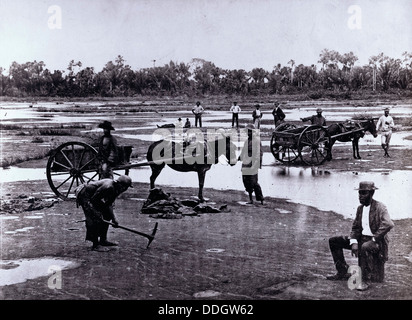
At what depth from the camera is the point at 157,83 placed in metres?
23.5

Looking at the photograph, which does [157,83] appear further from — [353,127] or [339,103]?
[339,103]

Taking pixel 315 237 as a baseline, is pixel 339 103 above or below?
above

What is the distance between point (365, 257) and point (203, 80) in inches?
638

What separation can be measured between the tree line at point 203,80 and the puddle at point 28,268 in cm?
545

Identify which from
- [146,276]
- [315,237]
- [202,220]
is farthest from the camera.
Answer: [202,220]

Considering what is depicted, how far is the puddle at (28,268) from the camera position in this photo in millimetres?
Result: 6430

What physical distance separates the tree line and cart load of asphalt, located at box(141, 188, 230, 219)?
3.69m

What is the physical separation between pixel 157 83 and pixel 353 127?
11.0m

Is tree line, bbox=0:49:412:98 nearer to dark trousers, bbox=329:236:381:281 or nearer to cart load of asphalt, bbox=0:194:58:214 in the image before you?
cart load of asphalt, bbox=0:194:58:214

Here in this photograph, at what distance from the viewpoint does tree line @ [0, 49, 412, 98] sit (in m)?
14.8

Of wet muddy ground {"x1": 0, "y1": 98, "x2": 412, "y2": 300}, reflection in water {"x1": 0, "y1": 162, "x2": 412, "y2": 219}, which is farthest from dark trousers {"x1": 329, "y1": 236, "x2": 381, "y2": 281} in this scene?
reflection in water {"x1": 0, "y1": 162, "x2": 412, "y2": 219}

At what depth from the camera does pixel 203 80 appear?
21547 mm

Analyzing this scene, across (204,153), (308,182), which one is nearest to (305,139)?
(308,182)

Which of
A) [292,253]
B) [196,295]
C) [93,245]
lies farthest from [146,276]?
[292,253]
